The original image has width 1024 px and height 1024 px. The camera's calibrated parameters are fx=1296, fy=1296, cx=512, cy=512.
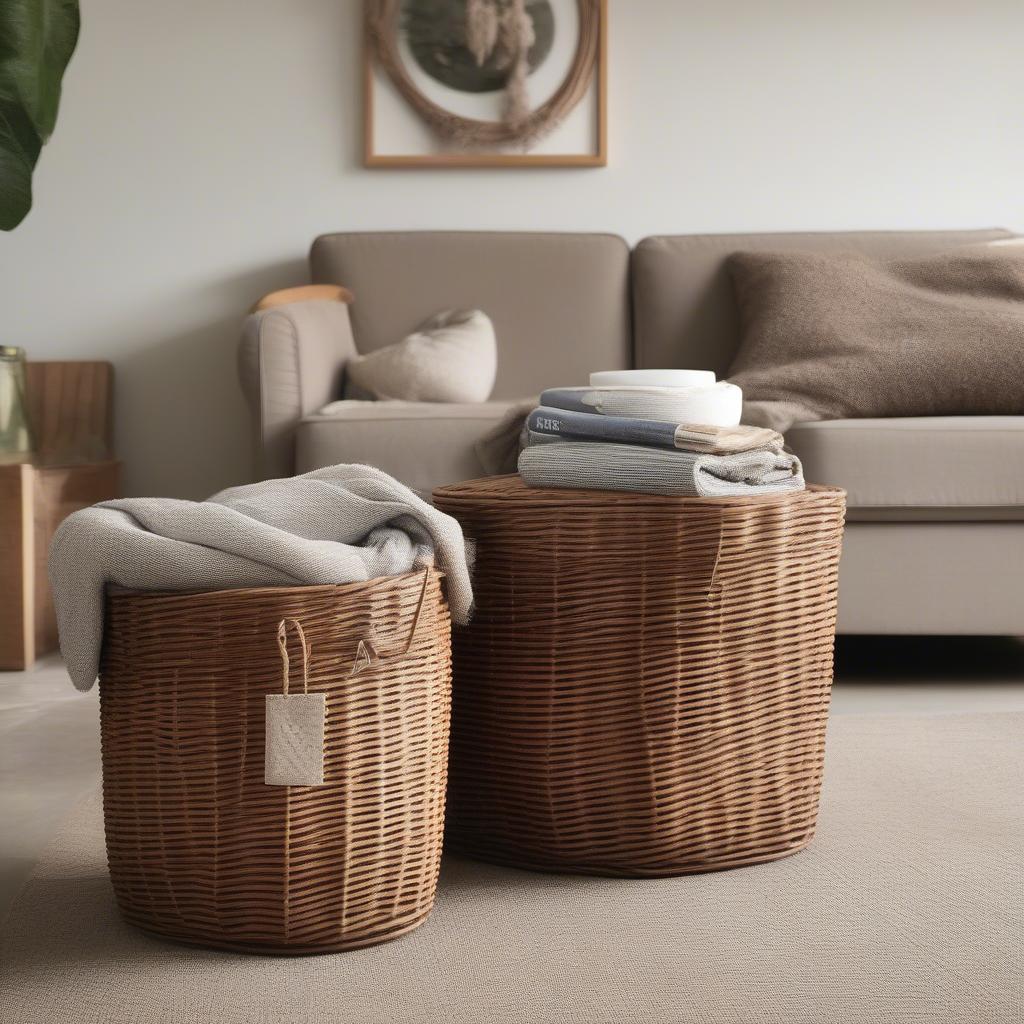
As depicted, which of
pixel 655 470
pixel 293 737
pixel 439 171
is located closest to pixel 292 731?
pixel 293 737

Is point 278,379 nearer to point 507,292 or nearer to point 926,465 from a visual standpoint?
point 507,292

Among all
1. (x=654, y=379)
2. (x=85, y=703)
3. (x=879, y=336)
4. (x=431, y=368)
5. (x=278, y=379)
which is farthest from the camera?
(x=431, y=368)

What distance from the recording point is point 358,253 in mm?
3240

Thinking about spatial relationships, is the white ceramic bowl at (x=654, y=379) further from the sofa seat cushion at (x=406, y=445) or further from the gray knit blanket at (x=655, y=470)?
the sofa seat cushion at (x=406, y=445)

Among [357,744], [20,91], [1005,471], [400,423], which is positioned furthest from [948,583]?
[20,91]

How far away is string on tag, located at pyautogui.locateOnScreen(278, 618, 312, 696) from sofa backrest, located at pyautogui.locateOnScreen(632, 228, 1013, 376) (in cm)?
213

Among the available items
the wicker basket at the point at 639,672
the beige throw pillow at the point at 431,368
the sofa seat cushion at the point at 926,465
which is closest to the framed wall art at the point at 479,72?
the beige throw pillow at the point at 431,368

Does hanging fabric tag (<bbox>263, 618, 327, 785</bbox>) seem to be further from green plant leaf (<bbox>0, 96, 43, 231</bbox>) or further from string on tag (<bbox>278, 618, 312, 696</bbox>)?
green plant leaf (<bbox>0, 96, 43, 231</bbox>)

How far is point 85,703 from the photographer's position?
91.3 inches

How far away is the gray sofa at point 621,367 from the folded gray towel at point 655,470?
967mm

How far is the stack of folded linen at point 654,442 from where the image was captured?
Answer: 4.45 ft

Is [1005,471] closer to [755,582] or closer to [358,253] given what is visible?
[755,582]

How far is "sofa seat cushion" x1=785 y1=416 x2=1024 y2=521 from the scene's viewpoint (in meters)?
2.34

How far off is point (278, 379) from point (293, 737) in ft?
5.15
